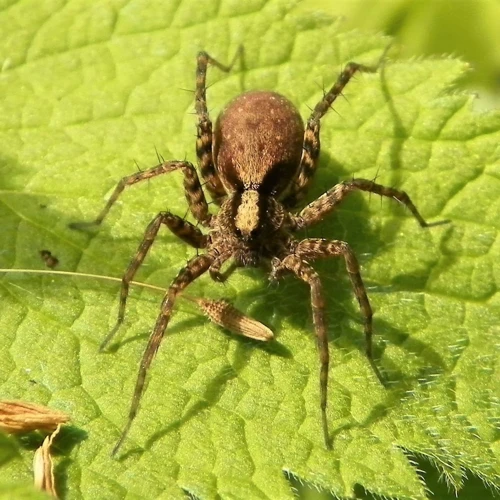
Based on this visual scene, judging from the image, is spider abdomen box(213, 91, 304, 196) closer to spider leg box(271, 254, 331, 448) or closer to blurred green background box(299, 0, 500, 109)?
spider leg box(271, 254, 331, 448)

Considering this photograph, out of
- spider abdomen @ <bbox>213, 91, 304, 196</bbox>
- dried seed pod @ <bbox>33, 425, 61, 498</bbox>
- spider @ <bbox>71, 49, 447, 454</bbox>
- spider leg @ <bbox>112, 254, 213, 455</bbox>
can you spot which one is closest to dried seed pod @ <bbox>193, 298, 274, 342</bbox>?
spider @ <bbox>71, 49, 447, 454</bbox>

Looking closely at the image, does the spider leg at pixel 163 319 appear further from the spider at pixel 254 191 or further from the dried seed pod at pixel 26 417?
the dried seed pod at pixel 26 417

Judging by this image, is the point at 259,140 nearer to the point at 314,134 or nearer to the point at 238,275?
the point at 314,134

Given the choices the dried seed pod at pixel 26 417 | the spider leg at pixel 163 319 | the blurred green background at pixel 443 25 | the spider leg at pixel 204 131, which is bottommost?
the dried seed pod at pixel 26 417

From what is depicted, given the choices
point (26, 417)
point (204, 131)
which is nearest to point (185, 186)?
point (204, 131)

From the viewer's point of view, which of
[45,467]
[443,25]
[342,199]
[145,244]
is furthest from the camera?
[443,25]

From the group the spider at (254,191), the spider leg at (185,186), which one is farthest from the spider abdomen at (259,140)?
the spider leg at (185,186)

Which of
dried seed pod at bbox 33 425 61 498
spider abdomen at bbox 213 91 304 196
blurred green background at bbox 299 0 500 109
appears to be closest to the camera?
dried seed pod at bbox 33 425 61 498
